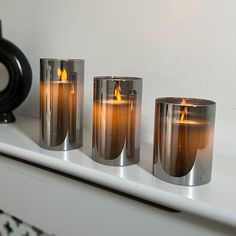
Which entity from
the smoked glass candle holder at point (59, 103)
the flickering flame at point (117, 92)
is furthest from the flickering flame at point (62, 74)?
the flickering flame at point (117, 92)

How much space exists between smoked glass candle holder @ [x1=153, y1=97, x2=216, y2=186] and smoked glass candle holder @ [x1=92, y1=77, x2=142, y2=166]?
3.3 inches

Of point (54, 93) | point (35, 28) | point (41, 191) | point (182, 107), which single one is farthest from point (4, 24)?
point (182, 107)

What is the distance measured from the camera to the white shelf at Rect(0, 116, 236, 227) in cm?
49

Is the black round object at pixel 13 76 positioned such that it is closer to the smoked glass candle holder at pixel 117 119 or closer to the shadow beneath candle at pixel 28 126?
the shadow beneath candle at pixel 28 126

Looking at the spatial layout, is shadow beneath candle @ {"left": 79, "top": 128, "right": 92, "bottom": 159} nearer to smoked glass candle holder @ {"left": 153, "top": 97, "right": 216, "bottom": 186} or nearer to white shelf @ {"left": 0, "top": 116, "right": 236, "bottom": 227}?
white shelf @ {"left": 0, "top": 116, "right": 236, "bottom": 227}

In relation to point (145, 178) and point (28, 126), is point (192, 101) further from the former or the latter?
point (28, 126)

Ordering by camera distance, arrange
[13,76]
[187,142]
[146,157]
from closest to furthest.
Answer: [187,142]
[146,157]
[13,76]

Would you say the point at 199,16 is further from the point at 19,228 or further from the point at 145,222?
the point at 19,228

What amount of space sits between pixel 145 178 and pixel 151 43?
0.32 meters

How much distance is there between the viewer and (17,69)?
88 centimetres

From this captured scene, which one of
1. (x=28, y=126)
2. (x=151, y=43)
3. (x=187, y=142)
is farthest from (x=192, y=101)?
(x=28, y=126)

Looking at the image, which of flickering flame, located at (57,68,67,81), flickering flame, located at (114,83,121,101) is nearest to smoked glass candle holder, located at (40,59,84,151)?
flickering flame, located at (57,68,67,81)

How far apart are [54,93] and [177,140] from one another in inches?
10.6

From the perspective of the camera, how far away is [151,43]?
0.78 meters
